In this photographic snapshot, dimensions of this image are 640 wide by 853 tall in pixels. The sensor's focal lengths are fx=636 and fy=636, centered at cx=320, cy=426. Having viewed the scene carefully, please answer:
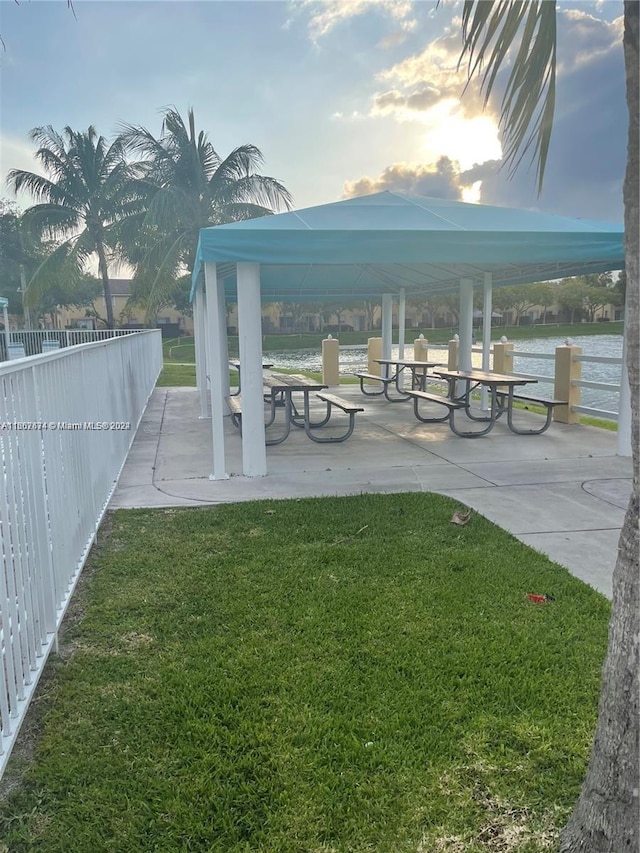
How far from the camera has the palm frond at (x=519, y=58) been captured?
1.84 metres

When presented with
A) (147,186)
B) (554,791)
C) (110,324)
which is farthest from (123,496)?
(110,324)

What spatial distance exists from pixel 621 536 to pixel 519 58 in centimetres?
146

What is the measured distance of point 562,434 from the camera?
9.02m

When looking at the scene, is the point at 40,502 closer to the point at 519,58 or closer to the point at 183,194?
the point at 519,58

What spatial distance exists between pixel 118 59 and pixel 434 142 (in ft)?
13.5

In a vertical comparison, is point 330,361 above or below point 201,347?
below

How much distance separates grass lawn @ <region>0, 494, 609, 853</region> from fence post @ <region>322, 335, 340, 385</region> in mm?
12216

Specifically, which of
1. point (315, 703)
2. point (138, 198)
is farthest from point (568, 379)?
point (138, 198)

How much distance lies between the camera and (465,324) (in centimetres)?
1216

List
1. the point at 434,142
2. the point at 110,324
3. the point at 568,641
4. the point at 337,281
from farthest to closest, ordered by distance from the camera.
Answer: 1. the point at 110,324
2. the point at 337,281
3. the point at 434,142
4. the point at 568,641

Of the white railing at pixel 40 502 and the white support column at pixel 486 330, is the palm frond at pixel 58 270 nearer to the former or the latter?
the white support column at pixel 486 330

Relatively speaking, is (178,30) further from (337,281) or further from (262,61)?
(337,281)

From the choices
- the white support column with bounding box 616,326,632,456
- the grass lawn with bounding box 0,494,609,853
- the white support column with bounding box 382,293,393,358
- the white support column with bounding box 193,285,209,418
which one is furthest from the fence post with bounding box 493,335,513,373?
the grass lawn with bounding box 0,494,609,853

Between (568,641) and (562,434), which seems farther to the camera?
(562,434)
